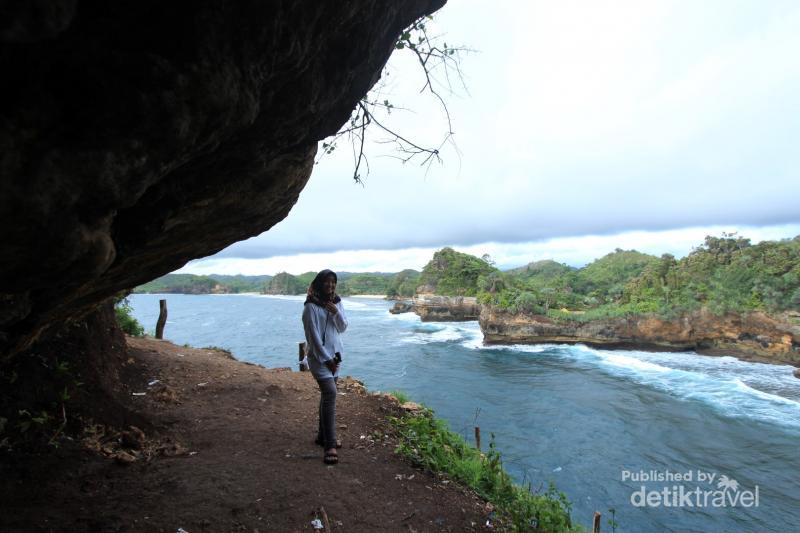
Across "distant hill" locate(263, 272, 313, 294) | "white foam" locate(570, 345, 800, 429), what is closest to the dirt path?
"white foam" locate(570, 345, 800, 429)

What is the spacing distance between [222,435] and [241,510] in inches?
81.3

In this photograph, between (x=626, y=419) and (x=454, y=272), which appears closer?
(x=626, y=419)

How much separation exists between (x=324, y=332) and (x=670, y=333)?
32.7 m

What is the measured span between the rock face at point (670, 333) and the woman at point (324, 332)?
3082cm

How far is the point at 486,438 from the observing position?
1400cm

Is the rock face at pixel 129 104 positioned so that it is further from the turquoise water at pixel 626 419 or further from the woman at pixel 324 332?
the turquoise water at pixel 626 419

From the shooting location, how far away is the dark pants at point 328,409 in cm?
474

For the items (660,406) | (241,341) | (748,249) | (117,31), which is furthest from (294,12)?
(241,341)

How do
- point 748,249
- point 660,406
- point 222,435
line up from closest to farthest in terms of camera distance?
point 222,435
point 660,406
point 748,249

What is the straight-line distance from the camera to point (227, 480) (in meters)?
4.37

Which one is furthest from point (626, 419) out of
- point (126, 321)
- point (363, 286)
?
point (363, 286)

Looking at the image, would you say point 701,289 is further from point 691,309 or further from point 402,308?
point 402,308

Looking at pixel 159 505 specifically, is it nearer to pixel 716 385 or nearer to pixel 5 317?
pixel 5 317

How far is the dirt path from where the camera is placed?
3484 millimetres
